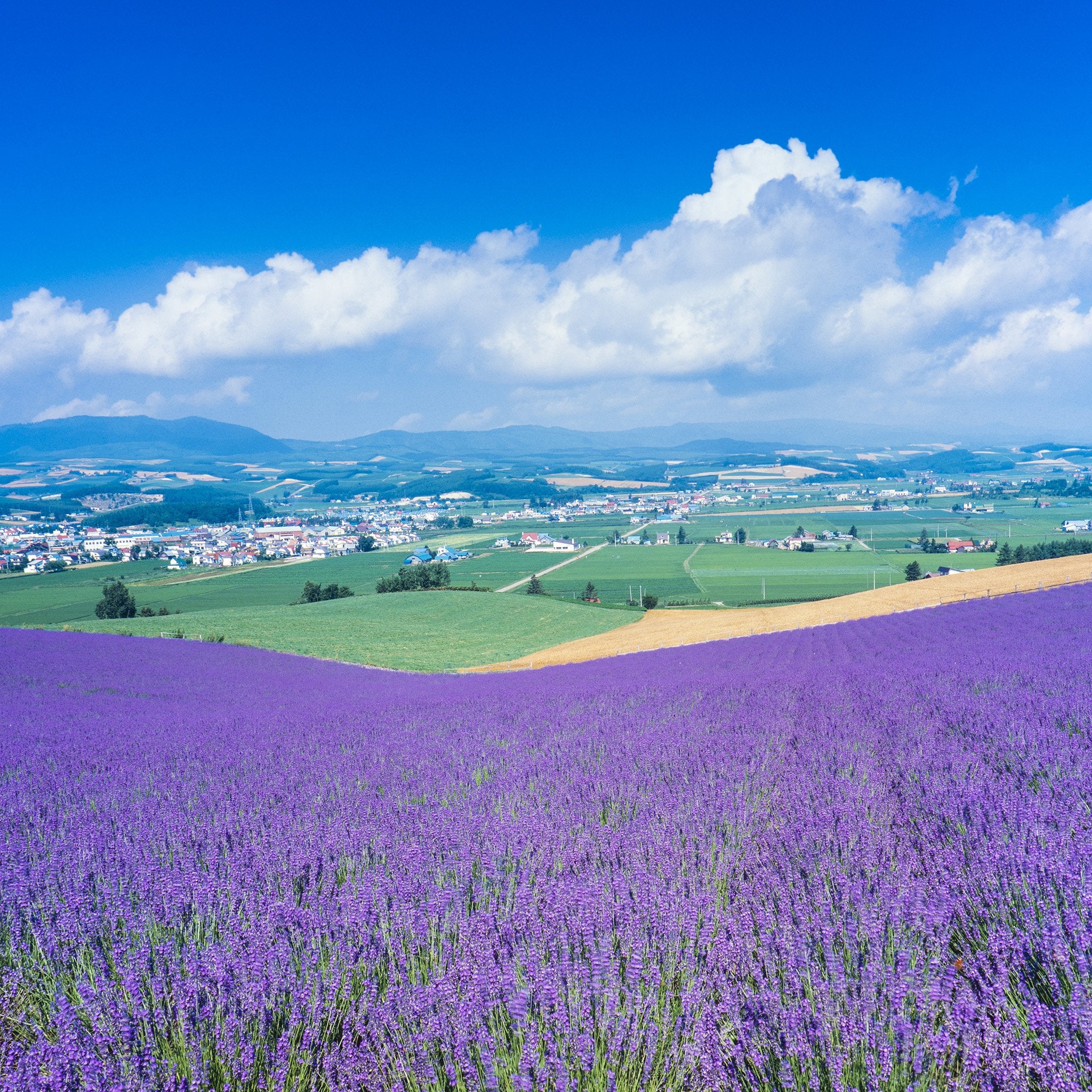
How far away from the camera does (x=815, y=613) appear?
25594 millimetres

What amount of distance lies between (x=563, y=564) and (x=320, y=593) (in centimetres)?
3167

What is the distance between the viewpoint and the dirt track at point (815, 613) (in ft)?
70.7

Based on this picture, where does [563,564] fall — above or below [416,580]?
below

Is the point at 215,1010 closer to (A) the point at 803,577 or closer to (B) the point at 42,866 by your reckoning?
(B) the point at 42,866

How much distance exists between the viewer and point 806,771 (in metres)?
3.57

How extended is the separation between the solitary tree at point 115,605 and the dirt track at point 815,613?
22719mm

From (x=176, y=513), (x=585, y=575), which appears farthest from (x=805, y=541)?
(x=176, y=513)

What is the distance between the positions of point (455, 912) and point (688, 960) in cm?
74

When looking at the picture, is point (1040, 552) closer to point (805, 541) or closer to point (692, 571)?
point (692, 571)

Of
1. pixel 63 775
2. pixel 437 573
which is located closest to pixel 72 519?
pixel 437 573

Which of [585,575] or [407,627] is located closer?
[407,627]

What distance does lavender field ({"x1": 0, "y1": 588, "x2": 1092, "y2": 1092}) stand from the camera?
1.62 metres

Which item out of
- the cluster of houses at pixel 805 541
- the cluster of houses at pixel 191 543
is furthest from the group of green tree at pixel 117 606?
the cluster of houses at pixel 805 541

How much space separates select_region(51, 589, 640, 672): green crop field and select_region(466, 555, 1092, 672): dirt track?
93.4 inches
